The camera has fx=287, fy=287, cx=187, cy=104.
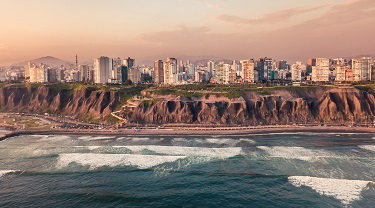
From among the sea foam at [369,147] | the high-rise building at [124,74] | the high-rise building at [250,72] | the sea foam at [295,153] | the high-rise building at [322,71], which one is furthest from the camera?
the high-rise building at [124,74]

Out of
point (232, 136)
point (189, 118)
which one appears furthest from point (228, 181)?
point (189, 118)

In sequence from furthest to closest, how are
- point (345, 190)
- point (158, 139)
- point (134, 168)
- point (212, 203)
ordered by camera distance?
point (158, 139) < point (134, 168) < point (345, 190) < point (212, 203)

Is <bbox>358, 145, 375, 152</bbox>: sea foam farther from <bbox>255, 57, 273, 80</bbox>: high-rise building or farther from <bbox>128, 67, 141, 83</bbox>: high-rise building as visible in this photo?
<bbox>128, 67, 141, 83</bbox>: high-rise building

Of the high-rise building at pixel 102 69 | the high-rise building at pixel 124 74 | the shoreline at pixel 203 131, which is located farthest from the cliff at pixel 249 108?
the high-rise building at pixel 124 74

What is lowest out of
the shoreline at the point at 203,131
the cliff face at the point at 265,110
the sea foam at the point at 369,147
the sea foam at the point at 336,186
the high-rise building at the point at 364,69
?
the sea foam at the point at 336,186

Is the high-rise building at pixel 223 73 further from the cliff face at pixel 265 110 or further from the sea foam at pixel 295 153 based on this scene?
the sea foam at pixel 295 153

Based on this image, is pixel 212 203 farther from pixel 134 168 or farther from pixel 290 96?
pixel 290 96

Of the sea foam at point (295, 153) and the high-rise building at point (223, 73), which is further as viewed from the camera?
the high-rise building at point (223, 73)

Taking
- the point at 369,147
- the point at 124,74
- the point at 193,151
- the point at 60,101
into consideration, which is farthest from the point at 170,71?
the point at 369,147
